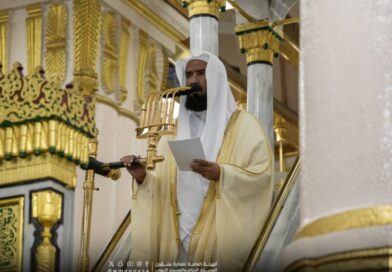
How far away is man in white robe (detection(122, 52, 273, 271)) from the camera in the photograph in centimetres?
659

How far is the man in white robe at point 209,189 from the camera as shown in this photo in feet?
21.6

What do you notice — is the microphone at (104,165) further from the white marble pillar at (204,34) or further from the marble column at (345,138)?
the marble column at (345,138)

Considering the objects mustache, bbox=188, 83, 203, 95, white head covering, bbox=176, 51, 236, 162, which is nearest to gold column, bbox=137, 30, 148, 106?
white head covering, bbox=176, 51, 236, 162

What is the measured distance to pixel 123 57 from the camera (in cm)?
1088

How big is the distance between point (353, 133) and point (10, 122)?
2666mm

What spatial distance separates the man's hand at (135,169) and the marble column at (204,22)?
7.75 ft

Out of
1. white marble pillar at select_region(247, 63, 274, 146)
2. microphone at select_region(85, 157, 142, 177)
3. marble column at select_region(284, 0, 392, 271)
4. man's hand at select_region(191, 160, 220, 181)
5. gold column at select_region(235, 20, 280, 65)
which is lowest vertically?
marble column at select_region(284, 0, 392, 271)

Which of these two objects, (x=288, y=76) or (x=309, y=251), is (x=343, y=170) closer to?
(x=309, y=251)

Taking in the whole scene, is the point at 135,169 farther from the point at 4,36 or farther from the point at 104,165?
the point at 4,36

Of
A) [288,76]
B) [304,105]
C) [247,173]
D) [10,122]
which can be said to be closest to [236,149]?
[247,173]

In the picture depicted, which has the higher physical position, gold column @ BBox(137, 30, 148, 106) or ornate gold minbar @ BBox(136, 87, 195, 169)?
gold column @ BBox(137, 30, 148, 106)

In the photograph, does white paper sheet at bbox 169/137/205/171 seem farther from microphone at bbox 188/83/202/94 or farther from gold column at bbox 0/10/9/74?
gold column at bbox 0/10/9/74

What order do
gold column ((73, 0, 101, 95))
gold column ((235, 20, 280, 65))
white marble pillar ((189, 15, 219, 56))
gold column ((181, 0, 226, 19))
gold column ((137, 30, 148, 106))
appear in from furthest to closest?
1. gold column ((137, 30, 148, 106))
2. gold column ((235, 20, 280, 65))
3. gold column ((73, 0, 101, 95))
4. gold column ((181, 0, 226, 19))
5. white marble pillar ((189, 15, 219, 56))

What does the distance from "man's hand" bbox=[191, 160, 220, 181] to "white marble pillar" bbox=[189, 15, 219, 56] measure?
8.40 ft
